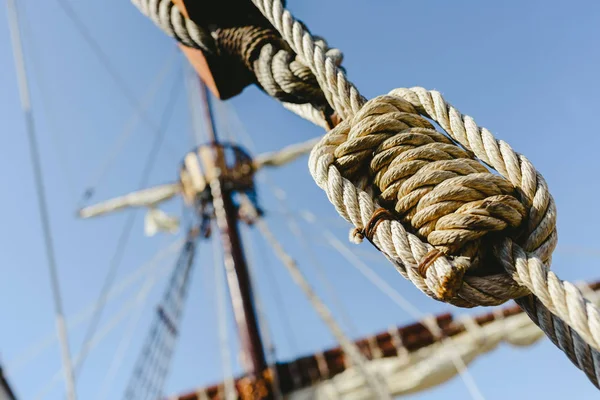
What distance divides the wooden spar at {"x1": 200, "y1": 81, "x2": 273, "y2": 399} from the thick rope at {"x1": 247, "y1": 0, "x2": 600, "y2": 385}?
5902 millimetres

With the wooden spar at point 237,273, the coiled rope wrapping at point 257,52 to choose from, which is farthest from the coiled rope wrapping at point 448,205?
the wooden spar at point 237,273

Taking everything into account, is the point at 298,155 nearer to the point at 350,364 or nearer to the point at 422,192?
the point at 350,364

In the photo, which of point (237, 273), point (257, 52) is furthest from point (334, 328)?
point (257, 52)

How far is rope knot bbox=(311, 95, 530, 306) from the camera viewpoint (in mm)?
622

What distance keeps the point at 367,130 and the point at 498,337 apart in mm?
6990

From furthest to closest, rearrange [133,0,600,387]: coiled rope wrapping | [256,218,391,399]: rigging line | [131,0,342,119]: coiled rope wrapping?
[256,218,391,399]: rigging line → [131,0,342,119]: coiled rope wrapping → [133,0,600,387]: coiled rope wrapping

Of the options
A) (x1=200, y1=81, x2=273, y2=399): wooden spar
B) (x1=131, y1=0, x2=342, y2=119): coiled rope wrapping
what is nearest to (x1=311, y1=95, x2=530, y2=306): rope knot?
(x1=131, y1=0, x2=342, y2=119): coiled rope wrapping

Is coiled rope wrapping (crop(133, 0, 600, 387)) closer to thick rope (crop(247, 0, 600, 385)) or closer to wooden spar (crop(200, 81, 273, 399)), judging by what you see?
thick rope (crop(247, 0, 600, 385))

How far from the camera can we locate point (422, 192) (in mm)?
663

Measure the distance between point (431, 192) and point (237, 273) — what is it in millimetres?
6824

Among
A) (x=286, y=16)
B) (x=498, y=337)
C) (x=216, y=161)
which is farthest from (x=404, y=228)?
(x=216, y=161)

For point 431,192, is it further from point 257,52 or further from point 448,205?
point 257,52

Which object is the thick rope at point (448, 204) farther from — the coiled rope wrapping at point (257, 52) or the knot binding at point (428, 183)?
the coiled rope wrapping at point (257, 52)

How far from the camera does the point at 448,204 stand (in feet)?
2.13
